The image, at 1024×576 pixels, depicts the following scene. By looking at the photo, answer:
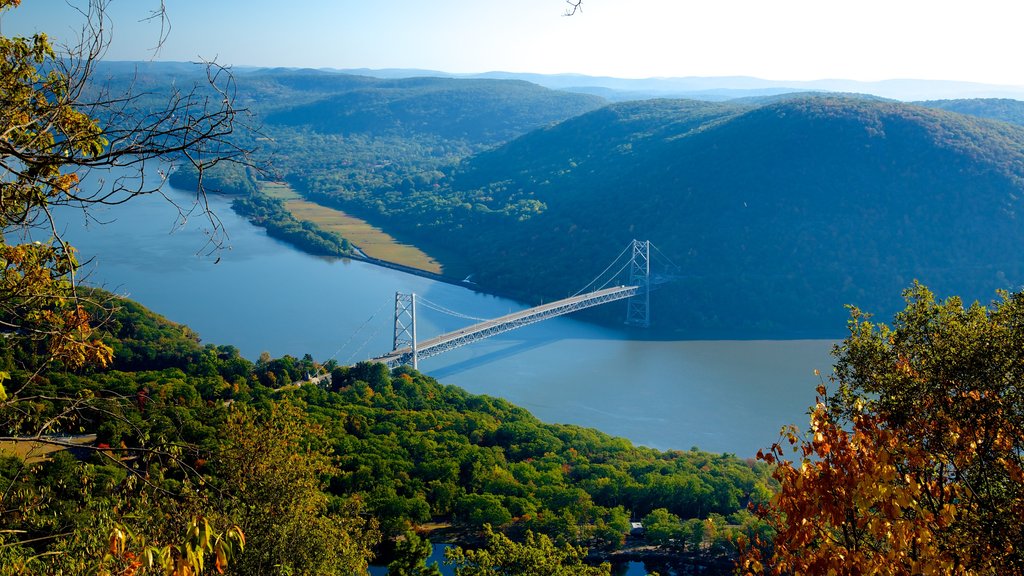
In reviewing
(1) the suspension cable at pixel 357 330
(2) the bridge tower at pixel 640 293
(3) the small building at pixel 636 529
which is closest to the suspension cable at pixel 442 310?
(1) the suspension cable at pixel 357 330

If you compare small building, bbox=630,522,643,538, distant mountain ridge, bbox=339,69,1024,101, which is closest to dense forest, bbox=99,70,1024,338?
small building, bbox=630,522,643,538

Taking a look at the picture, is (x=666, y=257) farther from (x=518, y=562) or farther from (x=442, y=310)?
(x=518, y=562)

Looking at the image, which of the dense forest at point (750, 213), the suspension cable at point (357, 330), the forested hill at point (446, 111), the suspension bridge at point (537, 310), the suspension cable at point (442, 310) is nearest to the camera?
the suspension bridge at point (537, 310)

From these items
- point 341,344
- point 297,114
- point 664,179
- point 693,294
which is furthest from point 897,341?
point 297,114

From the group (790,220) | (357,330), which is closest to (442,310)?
(357,330)

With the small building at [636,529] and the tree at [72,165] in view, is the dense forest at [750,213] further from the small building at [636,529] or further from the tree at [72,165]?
the tree at [72,165]

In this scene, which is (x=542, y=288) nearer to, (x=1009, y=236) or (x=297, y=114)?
(x=1009, y=236)

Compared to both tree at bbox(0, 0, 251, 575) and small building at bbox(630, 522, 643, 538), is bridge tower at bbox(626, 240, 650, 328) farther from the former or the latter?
tree at bbox(0, 0, 251, 575)
